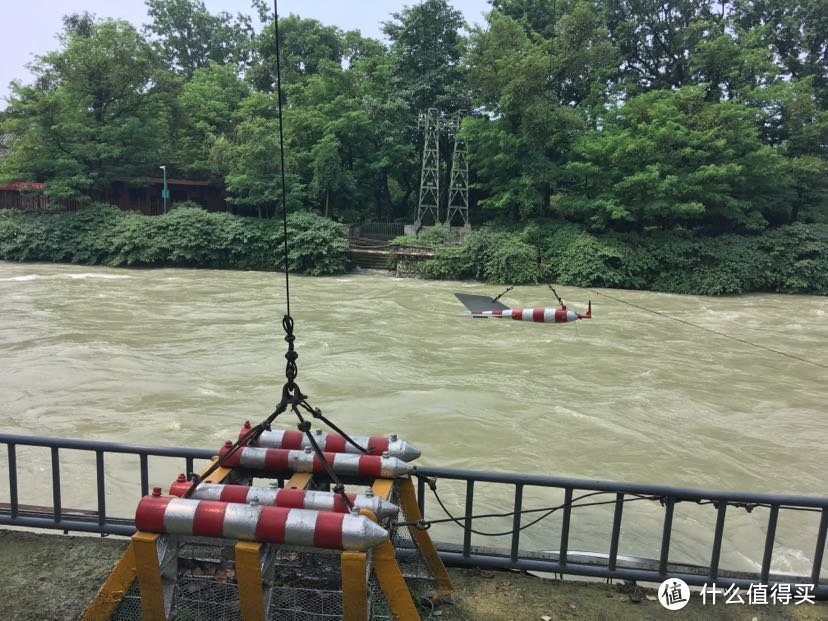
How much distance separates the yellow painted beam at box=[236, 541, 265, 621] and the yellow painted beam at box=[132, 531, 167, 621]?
38 cm

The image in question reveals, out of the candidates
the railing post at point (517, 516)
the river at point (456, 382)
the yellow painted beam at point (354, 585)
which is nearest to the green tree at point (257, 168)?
the river at point (456, 382)

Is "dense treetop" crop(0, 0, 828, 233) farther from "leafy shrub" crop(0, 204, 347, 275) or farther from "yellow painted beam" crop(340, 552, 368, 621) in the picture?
"yellow painted beam" crop(340, 552, 368, 621)

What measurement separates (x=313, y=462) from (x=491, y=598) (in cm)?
130

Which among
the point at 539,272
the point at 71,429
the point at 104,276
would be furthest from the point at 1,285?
the point at 539,272

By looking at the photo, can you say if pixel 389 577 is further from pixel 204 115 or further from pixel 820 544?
pixel 204 115

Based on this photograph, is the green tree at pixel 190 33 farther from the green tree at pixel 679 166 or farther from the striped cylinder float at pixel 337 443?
the striped cylinder float at pixel 337 443

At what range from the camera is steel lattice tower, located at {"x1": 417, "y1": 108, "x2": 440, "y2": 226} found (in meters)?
34.3

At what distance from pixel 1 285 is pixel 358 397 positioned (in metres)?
18.4

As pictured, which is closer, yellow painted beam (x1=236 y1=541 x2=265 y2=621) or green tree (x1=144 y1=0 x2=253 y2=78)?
yellow painted beam (x1=236 y1=541 x2=265 y2=621)

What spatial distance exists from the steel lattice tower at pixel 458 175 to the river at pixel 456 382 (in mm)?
14194

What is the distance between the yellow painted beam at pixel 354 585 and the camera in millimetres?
2602

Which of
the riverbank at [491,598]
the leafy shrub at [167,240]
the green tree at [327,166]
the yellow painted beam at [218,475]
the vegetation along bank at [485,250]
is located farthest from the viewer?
the green tree at [327,166]

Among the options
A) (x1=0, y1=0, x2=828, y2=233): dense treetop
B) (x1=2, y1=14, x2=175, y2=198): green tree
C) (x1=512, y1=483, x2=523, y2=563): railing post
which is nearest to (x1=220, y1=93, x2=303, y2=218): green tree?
(x1=0, y1=0, x2=828, y2=233): dense treetop
